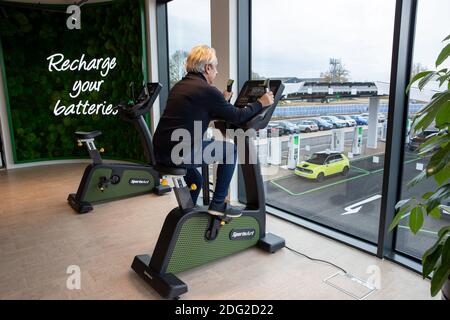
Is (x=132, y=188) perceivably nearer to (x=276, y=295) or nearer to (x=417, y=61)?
(x=276, y=295)

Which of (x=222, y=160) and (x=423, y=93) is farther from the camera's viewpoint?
(x=222, y=160)

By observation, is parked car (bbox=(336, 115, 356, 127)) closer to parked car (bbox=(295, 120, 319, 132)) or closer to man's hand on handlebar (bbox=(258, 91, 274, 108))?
parked car (bbox=(295, 120, 319, 132))

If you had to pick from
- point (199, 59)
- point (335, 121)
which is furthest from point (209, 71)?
point (335, 121)

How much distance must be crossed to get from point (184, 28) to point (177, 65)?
0.60 metres

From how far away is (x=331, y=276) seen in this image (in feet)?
8.67

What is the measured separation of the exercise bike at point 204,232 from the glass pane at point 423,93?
1079 mm

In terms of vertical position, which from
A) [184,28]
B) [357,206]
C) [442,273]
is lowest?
[357,206]

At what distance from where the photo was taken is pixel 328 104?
3566 mm

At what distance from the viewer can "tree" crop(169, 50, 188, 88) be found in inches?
217

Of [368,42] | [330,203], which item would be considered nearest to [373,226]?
[330,203]

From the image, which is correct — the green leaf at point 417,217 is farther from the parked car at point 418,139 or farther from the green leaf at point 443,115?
the parked car at point 418,139

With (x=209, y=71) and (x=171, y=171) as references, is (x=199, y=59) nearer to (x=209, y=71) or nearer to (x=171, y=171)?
(x=209, y=71)

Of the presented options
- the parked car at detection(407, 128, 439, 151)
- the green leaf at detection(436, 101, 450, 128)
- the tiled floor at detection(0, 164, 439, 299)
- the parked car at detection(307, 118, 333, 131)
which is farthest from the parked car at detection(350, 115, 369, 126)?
the green leaf at detection(436, 101, 450, 128)

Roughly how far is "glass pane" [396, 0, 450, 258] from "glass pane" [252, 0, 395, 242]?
231 mm
